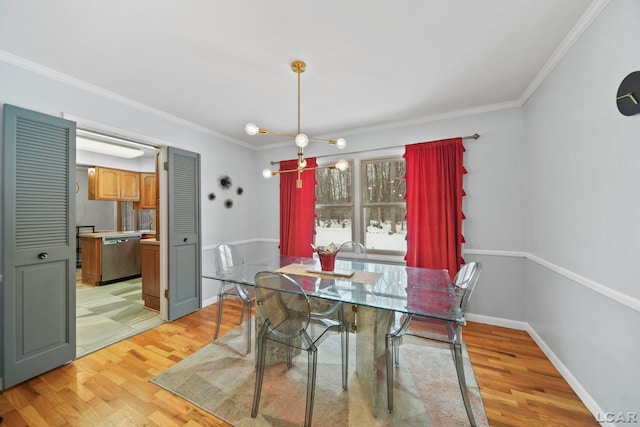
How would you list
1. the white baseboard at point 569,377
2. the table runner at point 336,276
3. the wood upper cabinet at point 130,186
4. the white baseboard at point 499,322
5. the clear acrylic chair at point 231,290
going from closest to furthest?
the white baseboard at point 569,377
the table runner at point 336,276
the clear acrylic chair at point 231,290
the white baseboard at point 499,322
the wood upper cabinet at point 130,186

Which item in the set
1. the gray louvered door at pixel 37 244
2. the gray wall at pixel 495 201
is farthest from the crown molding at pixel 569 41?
the gray louvered door at pixel 37 244

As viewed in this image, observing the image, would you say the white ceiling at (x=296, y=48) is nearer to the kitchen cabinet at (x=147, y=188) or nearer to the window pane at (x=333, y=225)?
the window pane at (x=333, y=225)

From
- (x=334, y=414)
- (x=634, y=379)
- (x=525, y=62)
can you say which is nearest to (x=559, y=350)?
(x=634, y=379)

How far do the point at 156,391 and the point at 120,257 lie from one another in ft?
12.6

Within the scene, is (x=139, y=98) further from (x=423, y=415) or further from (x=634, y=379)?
(x=634, y=379)

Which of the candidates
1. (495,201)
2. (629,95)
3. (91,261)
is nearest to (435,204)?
(495,201)

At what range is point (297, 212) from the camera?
3.82 metres

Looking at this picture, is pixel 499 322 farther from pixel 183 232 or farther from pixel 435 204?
pixel 183 232

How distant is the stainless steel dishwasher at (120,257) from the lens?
4.44 meters

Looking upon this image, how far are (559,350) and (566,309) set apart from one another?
0.39 m

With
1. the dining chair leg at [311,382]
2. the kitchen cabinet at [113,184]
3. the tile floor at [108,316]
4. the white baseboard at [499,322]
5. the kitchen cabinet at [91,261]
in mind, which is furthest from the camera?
the kitchen cabinet at [113,184]

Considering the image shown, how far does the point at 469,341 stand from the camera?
98.9 inches

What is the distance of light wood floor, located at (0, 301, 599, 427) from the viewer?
5.21 feet

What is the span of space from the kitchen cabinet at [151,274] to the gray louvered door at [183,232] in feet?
1.28
